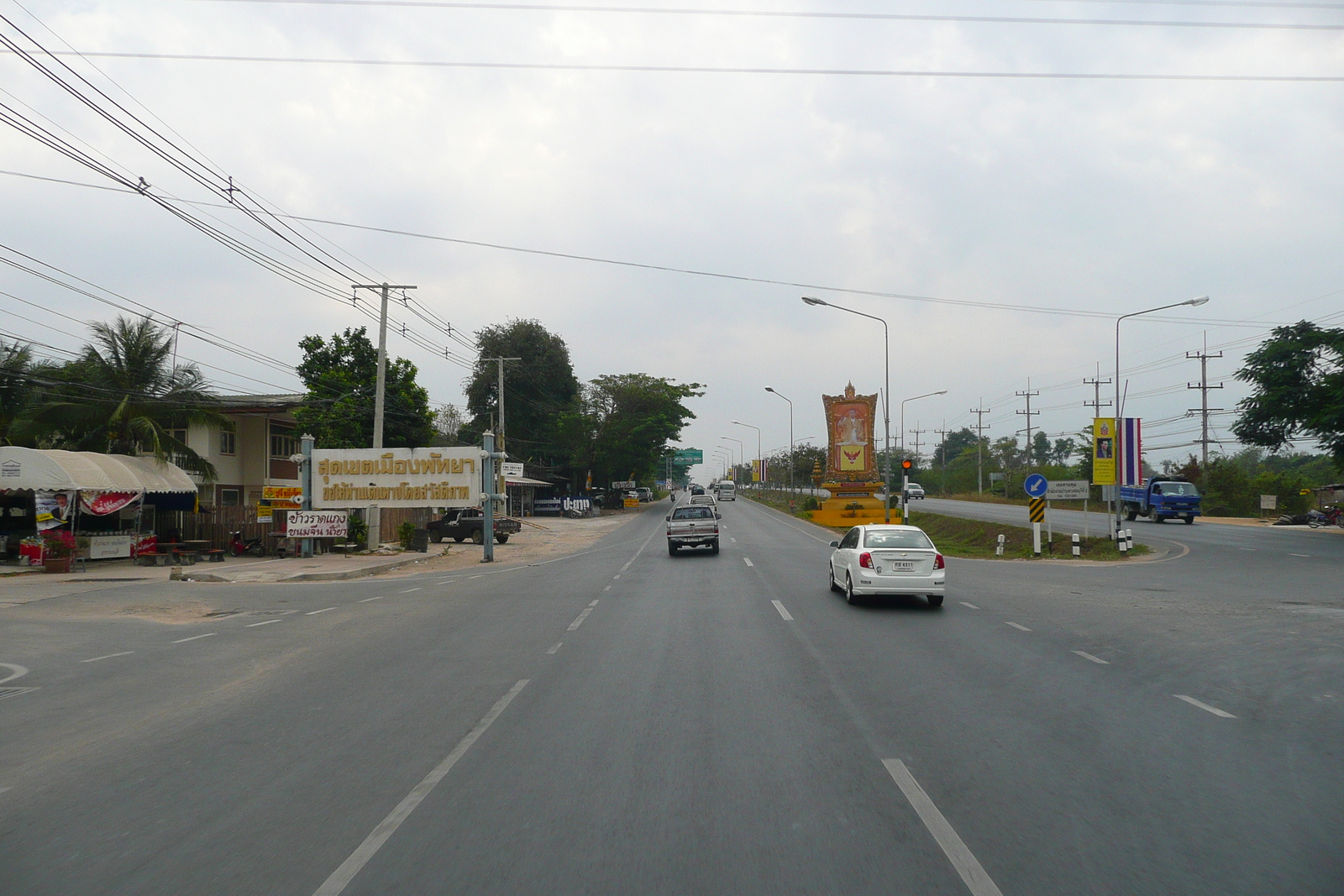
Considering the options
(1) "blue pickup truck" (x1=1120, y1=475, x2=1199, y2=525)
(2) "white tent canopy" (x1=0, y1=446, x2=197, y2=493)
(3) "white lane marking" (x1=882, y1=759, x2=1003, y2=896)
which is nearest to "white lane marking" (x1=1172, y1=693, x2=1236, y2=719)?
(3) "white lane marking" (x1=882, y1=759, x2=1003, y2=896)

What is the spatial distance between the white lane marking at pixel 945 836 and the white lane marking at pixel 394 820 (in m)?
3.05

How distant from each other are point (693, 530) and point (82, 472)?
1855cm

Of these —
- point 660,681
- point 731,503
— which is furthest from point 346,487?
point 731,503

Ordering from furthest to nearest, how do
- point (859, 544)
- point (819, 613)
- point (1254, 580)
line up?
point (1254, 580), point (859, 544), point (819, 613)

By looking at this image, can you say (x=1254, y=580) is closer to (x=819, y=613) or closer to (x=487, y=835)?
(x=819, y=613)

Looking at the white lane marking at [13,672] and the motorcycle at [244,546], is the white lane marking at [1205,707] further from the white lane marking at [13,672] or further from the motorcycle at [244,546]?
the motorcycle at [244,546]

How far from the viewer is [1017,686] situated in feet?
28.8

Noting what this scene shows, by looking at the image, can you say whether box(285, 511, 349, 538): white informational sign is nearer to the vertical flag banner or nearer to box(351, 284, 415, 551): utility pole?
box(351, 284, 415, 551): utility pole

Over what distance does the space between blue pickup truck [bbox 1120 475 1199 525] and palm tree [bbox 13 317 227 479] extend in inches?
1561

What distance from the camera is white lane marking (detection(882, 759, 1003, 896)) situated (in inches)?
168

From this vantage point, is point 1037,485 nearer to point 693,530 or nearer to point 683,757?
point 693,530

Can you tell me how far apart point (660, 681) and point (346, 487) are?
23.3 metres

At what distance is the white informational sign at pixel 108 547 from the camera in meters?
26.5

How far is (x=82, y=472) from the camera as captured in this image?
26.2 metres
